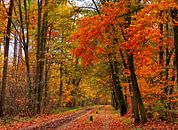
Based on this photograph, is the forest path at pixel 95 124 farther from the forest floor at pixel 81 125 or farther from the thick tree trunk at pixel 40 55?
the thick tree trunk at pixel 40 55

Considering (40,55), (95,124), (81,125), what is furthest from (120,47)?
(40,55)

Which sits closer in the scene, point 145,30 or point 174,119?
point 145,30

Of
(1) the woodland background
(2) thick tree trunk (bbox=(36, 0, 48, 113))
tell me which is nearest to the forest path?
(1) the woodland background

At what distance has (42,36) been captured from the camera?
29141 mm

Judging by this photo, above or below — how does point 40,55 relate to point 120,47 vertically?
above

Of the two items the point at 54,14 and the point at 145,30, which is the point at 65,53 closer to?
the point at 54,14

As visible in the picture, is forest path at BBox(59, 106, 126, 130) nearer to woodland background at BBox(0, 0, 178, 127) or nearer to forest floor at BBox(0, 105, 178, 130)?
forest floor at BBox(0, 105, 178, 130)

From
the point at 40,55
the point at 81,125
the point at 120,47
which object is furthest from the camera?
the point at 40,55

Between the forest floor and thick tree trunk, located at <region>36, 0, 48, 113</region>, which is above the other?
thick tree trunk, located at <region>36, 0, 48, 113</region>

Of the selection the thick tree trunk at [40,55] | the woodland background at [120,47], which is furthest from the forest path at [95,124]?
the thick tree trunk at [40,55]

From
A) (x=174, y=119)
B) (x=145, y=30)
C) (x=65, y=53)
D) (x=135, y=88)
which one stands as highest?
(x=65, y=53)

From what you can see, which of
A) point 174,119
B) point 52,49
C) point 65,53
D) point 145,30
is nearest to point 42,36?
point 52,49

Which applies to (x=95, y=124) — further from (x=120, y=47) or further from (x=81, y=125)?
(x=120, y=47)

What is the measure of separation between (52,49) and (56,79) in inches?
584
